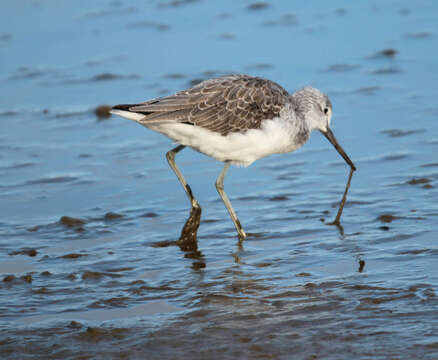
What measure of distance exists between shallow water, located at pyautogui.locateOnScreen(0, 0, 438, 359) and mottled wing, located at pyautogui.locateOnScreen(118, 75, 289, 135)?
1.00 m

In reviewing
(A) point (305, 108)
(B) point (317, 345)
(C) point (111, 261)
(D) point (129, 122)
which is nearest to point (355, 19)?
(D) point (129, 122)

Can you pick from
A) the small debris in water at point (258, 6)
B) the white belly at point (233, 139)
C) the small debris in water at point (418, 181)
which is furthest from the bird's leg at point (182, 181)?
the small debris in water at point (258, 6)

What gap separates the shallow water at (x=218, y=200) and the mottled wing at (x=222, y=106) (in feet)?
3.28

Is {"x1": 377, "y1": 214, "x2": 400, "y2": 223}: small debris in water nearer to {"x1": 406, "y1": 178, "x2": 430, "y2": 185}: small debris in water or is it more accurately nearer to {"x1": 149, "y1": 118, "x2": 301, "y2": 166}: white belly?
{"x1": 406, "y1": 178, "x2": 430, "y2": 185}: small debris in water

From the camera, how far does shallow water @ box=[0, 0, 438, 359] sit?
586 cm

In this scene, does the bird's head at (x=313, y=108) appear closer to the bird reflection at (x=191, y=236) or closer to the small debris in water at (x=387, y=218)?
the small debris in water at (x=387, y=218)

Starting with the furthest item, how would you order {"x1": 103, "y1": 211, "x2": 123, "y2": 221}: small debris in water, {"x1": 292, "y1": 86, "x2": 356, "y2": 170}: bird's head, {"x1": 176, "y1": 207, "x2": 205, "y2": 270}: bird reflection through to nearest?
{"x1": 292, "y1": 86, "x2": 356, "y2": 170}: bird's head < {"x1": 103, "y1": 211, "x2": 123, "y2": 221}: small debris in water < {"x1": 176, "y1": 207, "x2": 205, "y2": 270}: bird reflection

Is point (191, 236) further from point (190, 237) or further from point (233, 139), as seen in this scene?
point (233, 139)

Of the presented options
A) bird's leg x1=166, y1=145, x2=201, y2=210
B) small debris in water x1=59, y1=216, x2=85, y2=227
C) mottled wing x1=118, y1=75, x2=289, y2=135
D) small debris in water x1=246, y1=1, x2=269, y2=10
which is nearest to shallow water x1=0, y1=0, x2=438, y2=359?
small debris in water x1=59, y1=216, x2=85, y2=227

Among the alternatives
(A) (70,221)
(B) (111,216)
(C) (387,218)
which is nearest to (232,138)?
(B) (111,216)

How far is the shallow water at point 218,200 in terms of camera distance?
586cm

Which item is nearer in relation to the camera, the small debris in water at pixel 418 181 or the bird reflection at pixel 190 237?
the bird reflection at pixel 190 237

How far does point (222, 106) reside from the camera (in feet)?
26.3

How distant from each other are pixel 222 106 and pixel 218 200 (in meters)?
1.28
